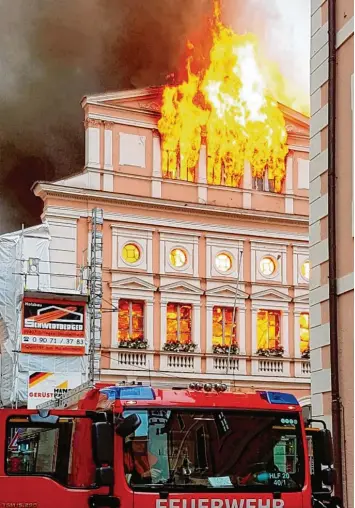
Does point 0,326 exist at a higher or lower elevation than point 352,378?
higher

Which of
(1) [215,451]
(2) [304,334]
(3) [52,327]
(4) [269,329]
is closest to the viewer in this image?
(1) [215,451]

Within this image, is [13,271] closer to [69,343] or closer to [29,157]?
[69,343]

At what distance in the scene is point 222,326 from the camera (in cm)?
2692

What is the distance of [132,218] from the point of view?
2609 cm

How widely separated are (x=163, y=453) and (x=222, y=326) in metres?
19.1

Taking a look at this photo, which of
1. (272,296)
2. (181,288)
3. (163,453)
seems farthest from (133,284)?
(163,453)

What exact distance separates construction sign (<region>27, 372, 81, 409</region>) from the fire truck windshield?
49.6 feet

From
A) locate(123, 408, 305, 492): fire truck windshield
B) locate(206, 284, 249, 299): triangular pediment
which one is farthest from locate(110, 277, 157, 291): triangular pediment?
locate(123, 408, 305, 492): fire truck windshield

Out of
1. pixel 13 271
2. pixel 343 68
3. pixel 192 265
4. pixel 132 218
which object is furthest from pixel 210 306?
pixel 343 68

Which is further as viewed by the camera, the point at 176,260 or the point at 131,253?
the point at 176,260

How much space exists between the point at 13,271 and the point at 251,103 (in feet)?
29.1

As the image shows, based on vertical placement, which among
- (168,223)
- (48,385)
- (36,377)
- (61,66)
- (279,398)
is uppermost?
(61,66)

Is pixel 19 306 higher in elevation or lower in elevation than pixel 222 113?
lower

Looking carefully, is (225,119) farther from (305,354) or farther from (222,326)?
(305,354)
